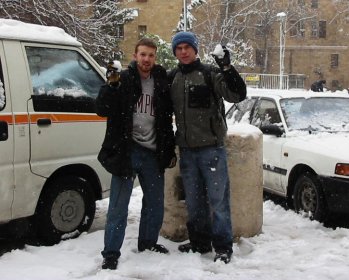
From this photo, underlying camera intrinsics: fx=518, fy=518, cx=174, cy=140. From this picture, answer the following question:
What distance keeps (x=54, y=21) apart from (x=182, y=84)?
11116 mm

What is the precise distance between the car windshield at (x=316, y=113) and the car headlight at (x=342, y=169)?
3.46 feet

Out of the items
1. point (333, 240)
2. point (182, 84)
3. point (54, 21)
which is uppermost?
point (54, 21)

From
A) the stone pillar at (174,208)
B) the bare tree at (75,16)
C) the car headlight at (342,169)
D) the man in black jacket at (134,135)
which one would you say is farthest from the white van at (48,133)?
the bare tree at (75,16)

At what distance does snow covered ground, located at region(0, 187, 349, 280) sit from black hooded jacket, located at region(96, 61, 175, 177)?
816 millimetres

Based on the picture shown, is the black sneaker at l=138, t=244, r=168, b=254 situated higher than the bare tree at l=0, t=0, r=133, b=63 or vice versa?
the bare tree at l=0, t=0, r=133, b=63

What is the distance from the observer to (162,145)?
171 inches

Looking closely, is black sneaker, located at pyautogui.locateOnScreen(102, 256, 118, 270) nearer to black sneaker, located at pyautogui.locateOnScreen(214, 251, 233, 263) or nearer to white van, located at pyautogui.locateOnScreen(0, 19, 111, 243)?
black sneaker, located at pyautogui.locateOnScreen(214, 251, 233, 263)

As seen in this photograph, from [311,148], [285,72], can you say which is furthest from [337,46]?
[311,148]

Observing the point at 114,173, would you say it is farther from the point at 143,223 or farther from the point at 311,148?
the point at 311,148

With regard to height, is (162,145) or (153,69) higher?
(153,69)

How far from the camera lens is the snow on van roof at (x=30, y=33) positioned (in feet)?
15.6

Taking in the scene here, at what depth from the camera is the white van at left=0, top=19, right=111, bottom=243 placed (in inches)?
180

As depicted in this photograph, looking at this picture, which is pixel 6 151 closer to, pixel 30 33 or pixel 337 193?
pixel 30 33

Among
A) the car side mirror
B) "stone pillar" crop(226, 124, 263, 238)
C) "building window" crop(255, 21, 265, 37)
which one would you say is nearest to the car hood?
the car side mirror
